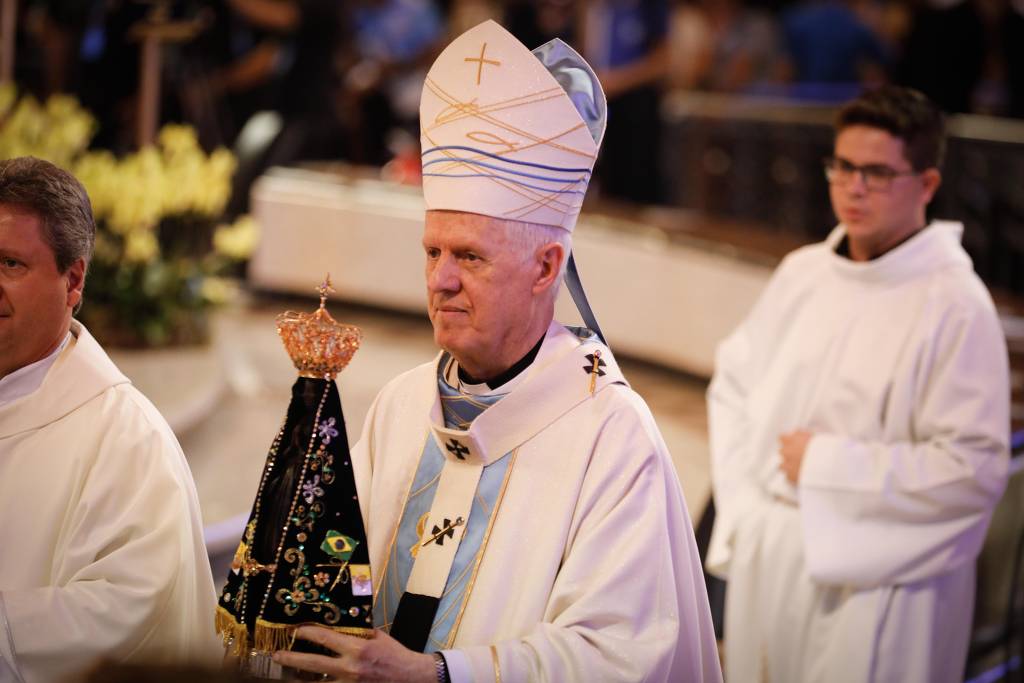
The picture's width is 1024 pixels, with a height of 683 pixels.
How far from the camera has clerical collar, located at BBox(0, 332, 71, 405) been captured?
273cm

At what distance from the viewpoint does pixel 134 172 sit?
734 centimetres

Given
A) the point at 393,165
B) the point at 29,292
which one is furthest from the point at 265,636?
the point at 393,165

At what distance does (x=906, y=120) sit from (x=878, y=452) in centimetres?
99

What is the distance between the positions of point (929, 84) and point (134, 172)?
214 inches

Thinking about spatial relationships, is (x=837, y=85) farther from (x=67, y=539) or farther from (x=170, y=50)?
(x=67, y=539)

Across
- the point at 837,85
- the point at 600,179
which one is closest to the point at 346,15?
the point at 600,179

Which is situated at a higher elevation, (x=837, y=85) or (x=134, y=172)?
(x=837, y=85)

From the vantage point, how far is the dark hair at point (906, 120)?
411cm

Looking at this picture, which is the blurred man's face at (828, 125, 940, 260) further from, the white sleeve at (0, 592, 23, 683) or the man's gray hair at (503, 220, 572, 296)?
the white sleeve at (0, 592, 23, 683)

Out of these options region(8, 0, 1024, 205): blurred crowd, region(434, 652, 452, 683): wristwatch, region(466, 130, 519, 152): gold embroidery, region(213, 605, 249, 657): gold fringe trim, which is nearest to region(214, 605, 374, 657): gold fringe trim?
region(213, 605, 249, 657): gold fringe trim

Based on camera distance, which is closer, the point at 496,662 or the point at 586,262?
the point at 496,662

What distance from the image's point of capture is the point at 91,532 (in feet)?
8.58

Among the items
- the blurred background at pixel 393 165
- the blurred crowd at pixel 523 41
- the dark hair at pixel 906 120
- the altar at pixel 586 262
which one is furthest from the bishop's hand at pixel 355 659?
the blurred crowd at pixel 523 41

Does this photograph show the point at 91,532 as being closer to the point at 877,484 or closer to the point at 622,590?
the point at 622,590
